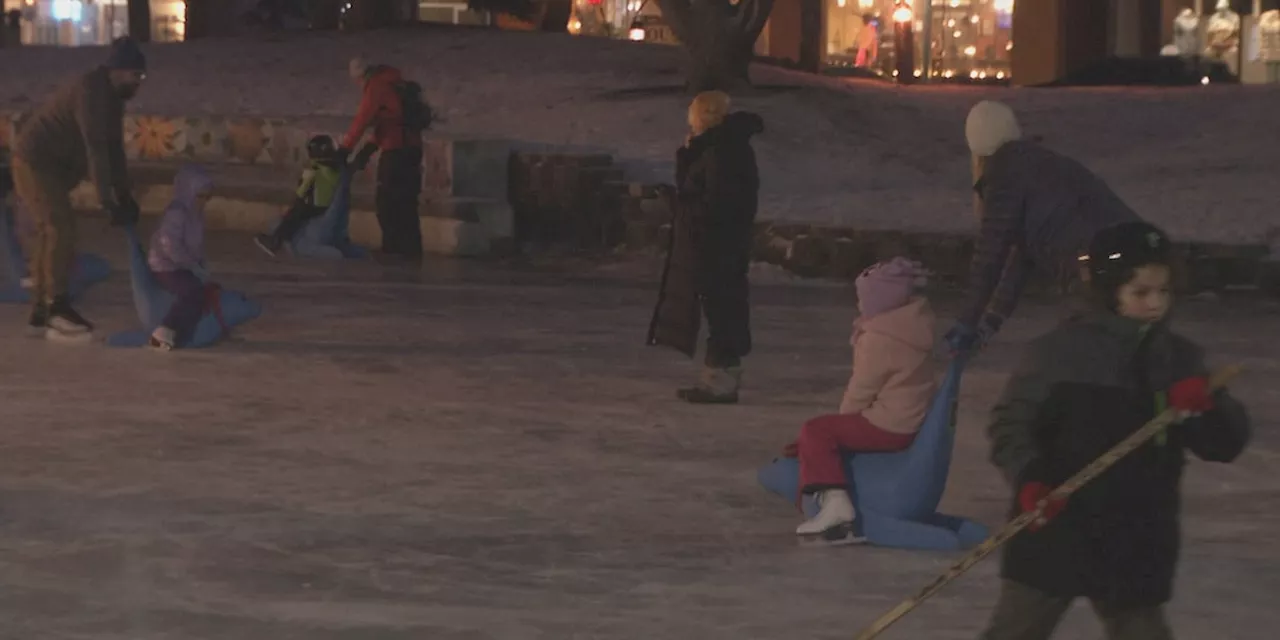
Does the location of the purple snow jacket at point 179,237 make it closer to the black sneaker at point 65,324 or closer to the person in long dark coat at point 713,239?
the black sneaker at point 65,324

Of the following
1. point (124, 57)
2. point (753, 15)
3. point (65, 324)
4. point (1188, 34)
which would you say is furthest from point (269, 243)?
point (1188, 34)

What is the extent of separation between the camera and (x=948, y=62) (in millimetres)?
42281

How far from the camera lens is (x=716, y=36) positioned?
24484 mm

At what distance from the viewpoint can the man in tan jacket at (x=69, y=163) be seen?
11461 mm

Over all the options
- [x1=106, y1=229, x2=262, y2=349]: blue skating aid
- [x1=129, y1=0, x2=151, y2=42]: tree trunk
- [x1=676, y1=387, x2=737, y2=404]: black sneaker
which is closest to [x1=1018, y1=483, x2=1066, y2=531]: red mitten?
[x1=676, y1=387, x2=737, y2=404]: black sneaker

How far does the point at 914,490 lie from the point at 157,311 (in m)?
6.26

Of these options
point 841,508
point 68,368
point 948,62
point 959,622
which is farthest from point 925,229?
point 948,62

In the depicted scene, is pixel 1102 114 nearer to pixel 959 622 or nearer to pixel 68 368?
pixel 68 368

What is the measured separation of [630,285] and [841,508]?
890 centimetres

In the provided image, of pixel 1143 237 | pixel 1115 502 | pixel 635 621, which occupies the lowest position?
pixel 635 621

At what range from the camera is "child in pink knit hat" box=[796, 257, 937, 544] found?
722cm

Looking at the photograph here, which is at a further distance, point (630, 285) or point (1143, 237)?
point (630, 285)

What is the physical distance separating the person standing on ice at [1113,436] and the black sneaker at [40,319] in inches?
364

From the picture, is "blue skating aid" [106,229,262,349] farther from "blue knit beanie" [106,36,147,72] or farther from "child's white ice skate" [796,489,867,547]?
"child's white ice skate" [796,489,867,547]
